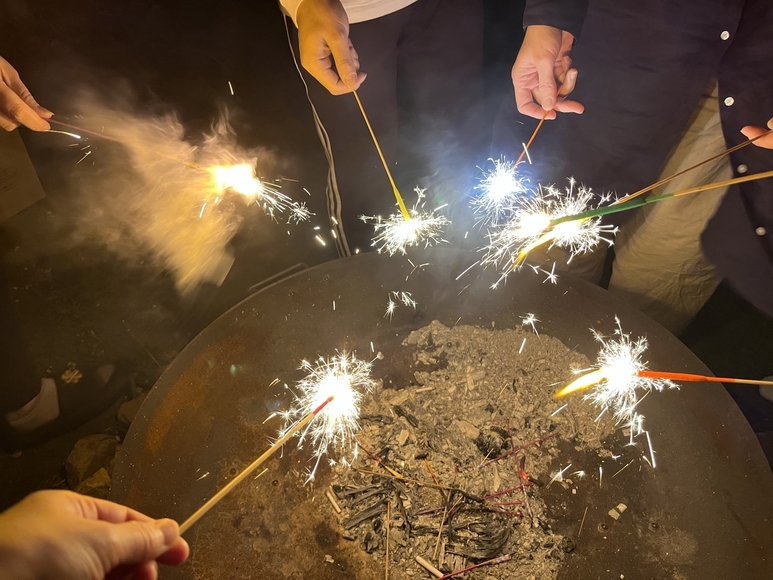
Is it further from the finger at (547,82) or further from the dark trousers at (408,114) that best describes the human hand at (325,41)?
the finger at (547,82)

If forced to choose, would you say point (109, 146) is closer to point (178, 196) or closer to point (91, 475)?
point (178, 196)

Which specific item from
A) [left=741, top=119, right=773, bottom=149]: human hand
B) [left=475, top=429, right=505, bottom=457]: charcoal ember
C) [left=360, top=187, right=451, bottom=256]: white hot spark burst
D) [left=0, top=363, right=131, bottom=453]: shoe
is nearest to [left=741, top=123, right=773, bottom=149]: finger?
[left=741, top=119, right=773, bottom=149]: human hand

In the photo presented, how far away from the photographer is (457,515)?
167 cm

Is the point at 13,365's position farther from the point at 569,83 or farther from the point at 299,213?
the point at 569,83

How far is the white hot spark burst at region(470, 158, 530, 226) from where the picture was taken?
93.6 inches

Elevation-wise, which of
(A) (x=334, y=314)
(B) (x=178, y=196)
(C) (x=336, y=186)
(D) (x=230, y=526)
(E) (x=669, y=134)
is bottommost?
(D) (x=230, y=526)

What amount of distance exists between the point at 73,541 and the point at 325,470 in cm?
95

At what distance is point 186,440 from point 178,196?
68.1 inches

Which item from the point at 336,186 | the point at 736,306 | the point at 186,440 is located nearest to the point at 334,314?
the point at 186,440

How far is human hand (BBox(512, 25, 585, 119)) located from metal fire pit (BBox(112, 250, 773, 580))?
685 mm

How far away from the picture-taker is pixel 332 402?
6.06ft

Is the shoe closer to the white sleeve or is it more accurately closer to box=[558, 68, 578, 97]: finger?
the white sleeve

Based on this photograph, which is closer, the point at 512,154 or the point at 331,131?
the point at 512,154

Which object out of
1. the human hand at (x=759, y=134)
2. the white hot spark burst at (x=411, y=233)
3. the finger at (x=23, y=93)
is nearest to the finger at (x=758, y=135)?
the human hand at (x=759, y=134)
